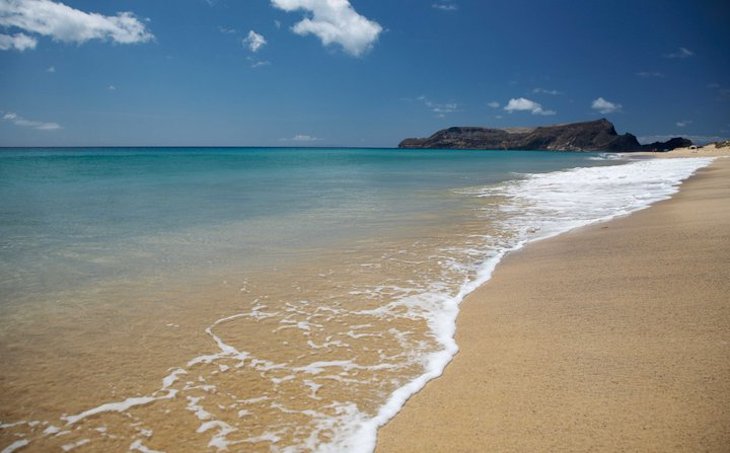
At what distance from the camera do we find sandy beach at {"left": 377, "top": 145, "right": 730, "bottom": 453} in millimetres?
2627

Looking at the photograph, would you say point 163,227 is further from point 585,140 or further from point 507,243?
point 585,140

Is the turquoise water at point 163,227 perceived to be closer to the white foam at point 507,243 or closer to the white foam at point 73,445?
the white foam at point 507,243

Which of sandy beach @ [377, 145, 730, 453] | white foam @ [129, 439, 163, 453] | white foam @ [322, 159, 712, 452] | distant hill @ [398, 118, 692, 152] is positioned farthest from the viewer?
distant hill @ [398, 118, 692, 152]

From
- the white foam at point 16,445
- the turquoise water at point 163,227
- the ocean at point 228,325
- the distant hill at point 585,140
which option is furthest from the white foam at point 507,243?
the distant hill at point 585,140

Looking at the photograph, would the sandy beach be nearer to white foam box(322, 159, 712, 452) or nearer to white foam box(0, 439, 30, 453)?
white foam box(322, 159, 712, 452)

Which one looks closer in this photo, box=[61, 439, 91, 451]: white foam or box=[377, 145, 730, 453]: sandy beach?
box=[377, 145, 730, 453]: sandy beach

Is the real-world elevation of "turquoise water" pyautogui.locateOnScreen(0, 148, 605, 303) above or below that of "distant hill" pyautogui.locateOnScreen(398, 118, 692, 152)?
below

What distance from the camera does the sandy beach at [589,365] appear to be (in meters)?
2.63

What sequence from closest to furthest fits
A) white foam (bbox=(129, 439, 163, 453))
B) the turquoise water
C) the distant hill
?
1. white foam (bbox=(129, 439, 163, 453))
2. the turquoise water
3. the distant hill

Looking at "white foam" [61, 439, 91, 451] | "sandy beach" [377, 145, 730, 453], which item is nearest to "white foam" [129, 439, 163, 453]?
"white foam" [61, 439, 91, 451]

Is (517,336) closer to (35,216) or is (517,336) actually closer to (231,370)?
(231,370)

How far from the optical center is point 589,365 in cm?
338

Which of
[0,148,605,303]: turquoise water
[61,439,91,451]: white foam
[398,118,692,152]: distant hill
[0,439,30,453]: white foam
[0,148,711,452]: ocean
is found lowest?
[0,439,30,453]: white foam

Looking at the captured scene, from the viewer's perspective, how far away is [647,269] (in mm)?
5594
